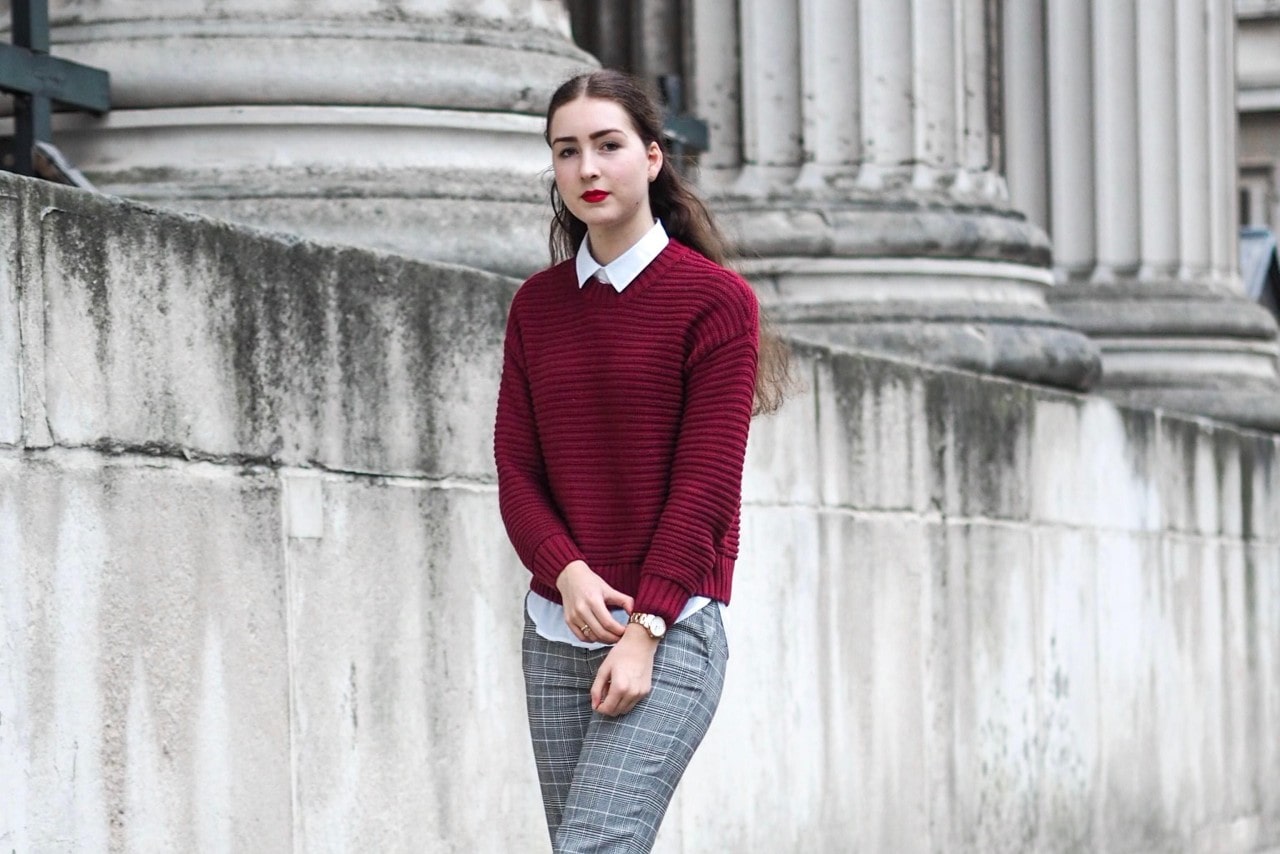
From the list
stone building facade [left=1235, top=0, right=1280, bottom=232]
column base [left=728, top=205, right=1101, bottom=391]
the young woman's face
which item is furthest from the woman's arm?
stone building facade [left=1235, top=0, right=1280, bottom=232]

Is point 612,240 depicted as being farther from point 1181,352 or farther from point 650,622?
point 1181,352

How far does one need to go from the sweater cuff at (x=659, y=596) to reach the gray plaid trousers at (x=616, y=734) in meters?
0.09

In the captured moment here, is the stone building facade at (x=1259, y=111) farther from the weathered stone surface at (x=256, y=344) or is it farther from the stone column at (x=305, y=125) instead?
the weathered stone surface at (x=256, y=344)

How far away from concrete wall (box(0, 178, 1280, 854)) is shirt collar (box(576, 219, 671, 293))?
0.81 m

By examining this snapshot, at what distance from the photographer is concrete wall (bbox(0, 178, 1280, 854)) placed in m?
3.88

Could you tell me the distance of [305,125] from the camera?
6020mm

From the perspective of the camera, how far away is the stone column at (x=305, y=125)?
19.5 feet

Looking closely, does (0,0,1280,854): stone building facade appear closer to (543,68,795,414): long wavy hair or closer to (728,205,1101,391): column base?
(728,205,1101,391): column base

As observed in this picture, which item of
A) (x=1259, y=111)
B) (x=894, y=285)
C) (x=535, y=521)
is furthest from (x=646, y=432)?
(x=1259, y=111)

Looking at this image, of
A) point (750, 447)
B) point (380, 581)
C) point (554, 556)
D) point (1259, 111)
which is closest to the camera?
point (554, 556)

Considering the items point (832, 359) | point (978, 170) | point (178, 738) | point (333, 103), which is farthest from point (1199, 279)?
point (178, 738)

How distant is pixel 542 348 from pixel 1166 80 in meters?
8.87

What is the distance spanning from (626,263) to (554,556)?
1.44 ft

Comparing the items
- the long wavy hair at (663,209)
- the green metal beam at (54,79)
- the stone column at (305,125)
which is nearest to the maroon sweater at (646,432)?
the long wavy hair at (663,209)
